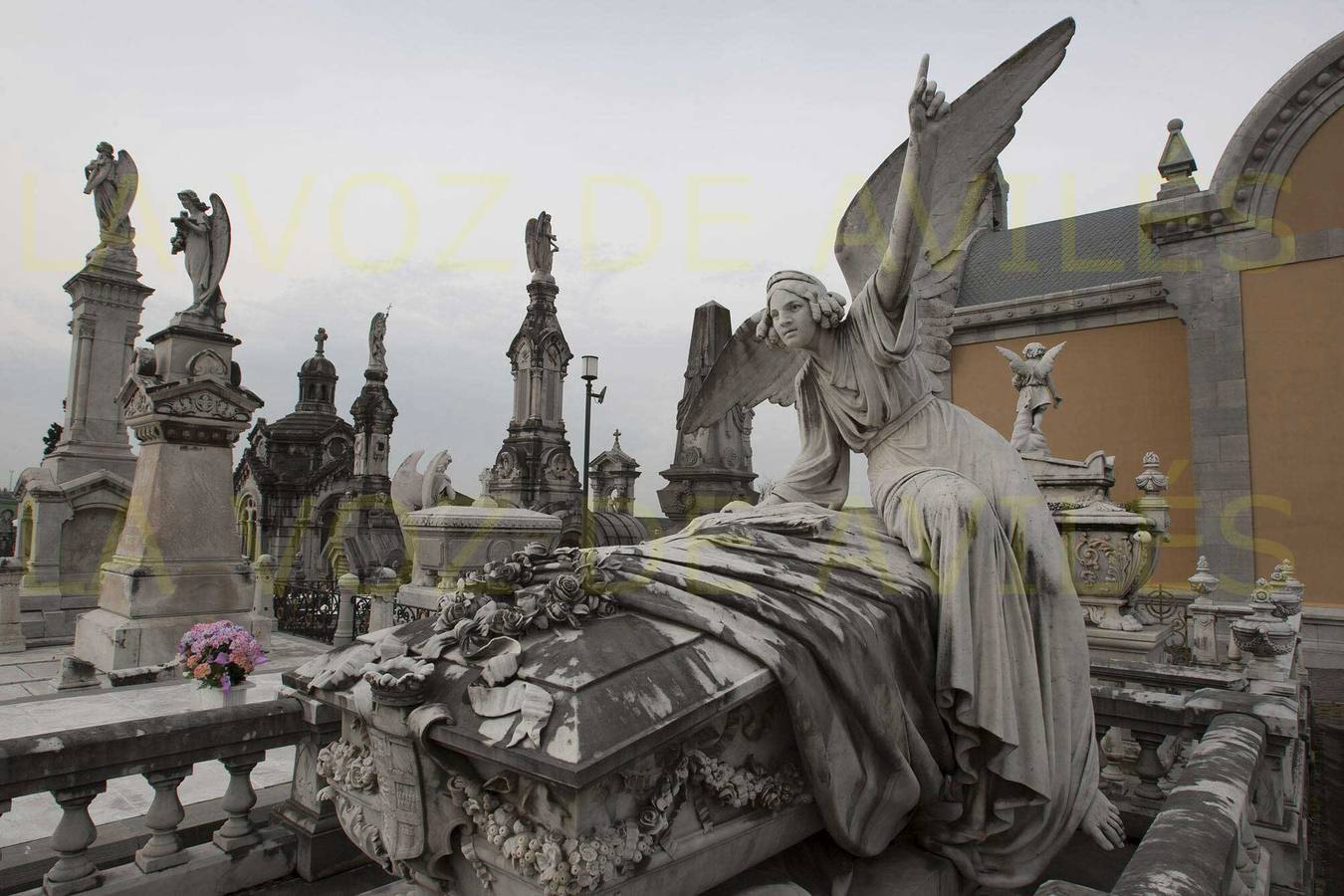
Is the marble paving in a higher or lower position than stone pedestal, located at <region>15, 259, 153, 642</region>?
lower

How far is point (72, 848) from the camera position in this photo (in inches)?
103

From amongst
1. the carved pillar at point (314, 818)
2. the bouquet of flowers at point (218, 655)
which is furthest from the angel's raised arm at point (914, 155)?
the bouquet of flowers at point (218, 655)

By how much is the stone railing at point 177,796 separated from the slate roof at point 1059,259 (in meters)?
14.9

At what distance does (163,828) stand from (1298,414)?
14035mm

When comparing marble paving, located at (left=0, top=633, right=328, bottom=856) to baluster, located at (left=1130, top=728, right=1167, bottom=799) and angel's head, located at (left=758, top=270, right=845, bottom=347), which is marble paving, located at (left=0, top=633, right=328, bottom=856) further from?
baluster, located at (left=1130, top=728, right=1167, bottom=799)

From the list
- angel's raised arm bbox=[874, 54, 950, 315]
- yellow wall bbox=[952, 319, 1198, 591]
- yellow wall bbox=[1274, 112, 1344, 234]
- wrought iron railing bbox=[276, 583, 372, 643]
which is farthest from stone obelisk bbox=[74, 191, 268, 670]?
yellow wall bbox=[1274, 112, 1344, 234]

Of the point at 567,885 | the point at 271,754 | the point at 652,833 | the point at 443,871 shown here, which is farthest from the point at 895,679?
the point at 271,754

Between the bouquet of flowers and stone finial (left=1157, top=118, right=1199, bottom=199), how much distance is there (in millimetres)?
14305

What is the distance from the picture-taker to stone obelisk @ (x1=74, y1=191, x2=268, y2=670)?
7.76 m

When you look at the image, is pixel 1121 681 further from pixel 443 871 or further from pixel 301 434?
pixel 301 434

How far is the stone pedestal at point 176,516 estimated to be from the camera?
25.4 ft

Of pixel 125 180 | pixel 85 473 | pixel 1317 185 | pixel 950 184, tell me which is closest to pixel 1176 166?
pixel 1317 185

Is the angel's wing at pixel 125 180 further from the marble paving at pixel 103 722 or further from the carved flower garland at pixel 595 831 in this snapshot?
the carved flower garland at pixel 595 831

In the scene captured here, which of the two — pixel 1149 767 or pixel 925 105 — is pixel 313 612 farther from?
pixel 925 105
